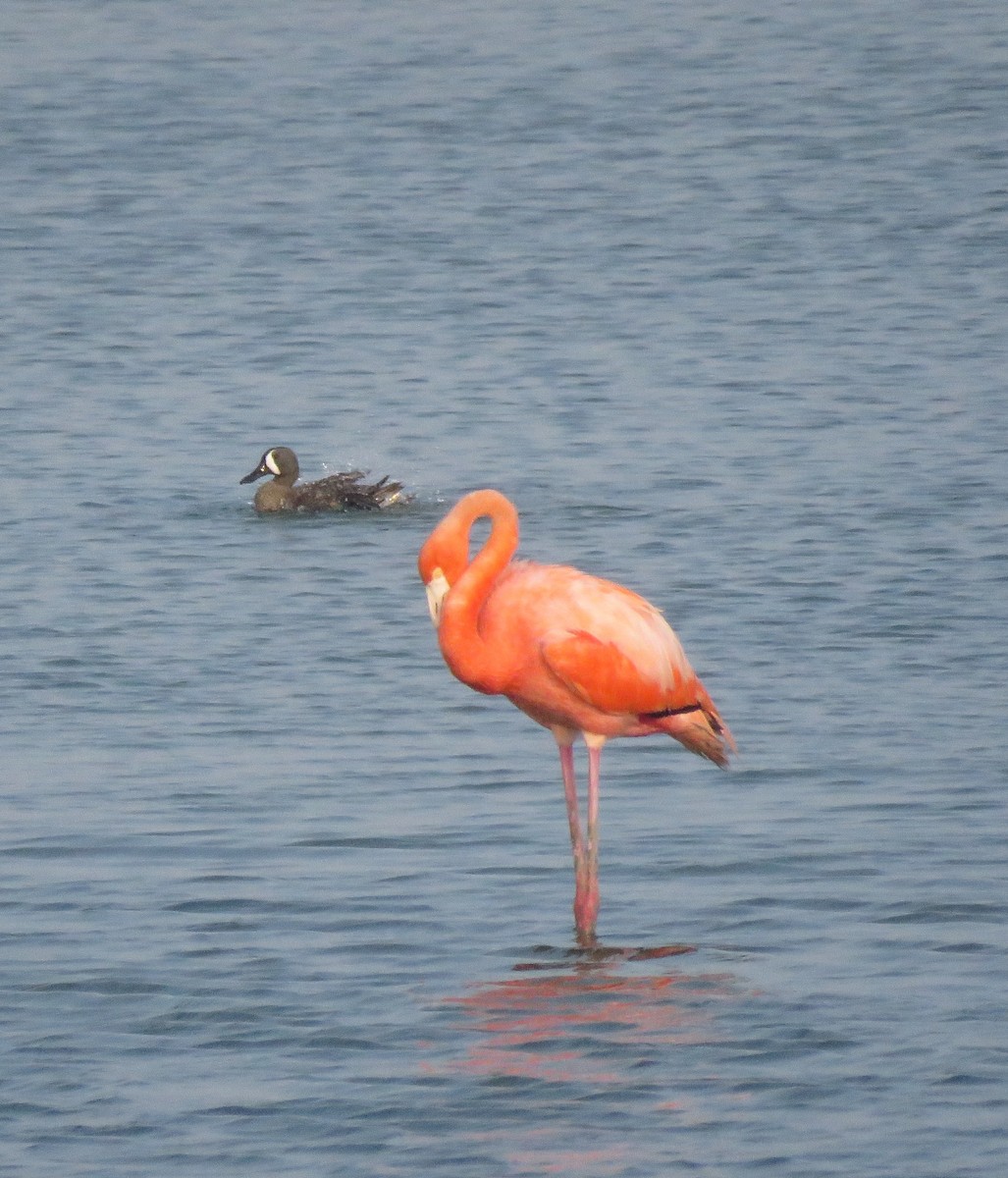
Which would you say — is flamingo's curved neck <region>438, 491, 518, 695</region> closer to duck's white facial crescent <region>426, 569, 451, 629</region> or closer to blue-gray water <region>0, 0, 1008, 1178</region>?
duck's white facial crescent <region>426, 569, 451, 629</region>

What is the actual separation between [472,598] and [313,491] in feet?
27.5

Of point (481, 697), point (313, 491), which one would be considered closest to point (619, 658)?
point (481, 697)

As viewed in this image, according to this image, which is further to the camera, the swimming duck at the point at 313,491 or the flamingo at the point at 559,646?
the swimming duck at the point at 313,491

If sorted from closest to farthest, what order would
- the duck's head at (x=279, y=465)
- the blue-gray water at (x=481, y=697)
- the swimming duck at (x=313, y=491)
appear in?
the blue-gray water at (x=481, y=697) → the swimming duck at (x=313, y=491) → the duck's head at (x=279, y=465)

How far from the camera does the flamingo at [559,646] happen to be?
888cm

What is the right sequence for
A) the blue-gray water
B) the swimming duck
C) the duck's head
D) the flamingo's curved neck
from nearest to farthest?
the blue-gray water, the flamingo's curved neck, the swimming duck, the duck's head

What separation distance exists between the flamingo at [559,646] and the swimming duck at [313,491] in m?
7.91

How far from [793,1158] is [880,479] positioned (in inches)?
423

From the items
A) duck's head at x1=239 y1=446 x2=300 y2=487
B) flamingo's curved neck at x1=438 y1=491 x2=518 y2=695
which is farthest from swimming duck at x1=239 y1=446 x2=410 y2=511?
flamingo's curved neck at x1=438 y1=491 x2=518 y2=695

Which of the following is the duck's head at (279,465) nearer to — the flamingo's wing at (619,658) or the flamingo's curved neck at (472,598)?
the flamingo's wing at (619,658)

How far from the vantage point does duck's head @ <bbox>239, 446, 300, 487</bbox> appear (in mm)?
17469

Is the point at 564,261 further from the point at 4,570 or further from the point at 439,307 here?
the point at 4,570

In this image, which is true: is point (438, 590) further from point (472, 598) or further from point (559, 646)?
point (559, 646)

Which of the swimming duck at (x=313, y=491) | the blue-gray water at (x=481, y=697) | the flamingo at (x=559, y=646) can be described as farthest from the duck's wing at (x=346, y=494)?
the flamingo at (x=559, y=646)
